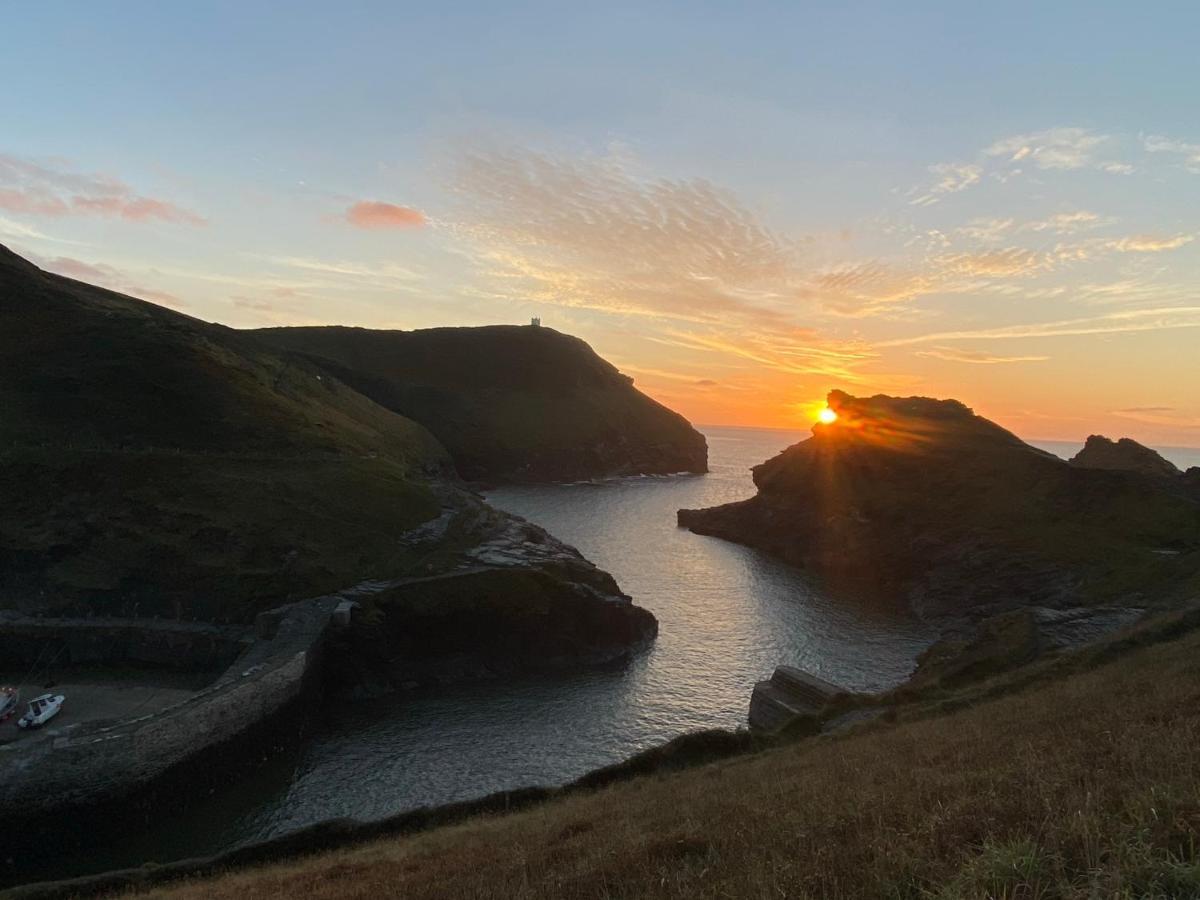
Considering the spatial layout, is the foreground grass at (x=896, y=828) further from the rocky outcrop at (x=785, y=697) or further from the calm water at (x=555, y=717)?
the rocky outcrop at (x=785, y=697)

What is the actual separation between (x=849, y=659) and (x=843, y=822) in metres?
60.3

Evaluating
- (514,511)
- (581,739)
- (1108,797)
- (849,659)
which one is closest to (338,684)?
(581,739)

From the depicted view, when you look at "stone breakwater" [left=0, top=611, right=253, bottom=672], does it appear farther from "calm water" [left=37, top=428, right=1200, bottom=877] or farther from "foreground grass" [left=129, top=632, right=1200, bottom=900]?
"foreground grass" [left=129, top=632, right=1200, bottom=900]

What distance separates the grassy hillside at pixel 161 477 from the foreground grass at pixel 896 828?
44477 millimetres

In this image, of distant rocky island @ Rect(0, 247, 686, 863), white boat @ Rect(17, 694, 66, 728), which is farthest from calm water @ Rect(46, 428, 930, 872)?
white boat @ Rect(17, 694, 66, 728)

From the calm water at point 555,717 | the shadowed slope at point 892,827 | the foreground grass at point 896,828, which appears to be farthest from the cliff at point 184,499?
the foreground grass at point 896,828

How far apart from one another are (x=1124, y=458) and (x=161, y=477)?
465ft

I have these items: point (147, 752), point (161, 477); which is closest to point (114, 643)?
point (147, 752)

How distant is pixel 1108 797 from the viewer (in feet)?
32.5

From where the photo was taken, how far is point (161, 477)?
7394 centimetres

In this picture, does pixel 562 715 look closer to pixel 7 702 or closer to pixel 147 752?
pixel 147 752

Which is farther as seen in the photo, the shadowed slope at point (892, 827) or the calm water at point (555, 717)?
the calm water at point (555, 717)

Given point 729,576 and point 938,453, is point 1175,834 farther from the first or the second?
point 938,453

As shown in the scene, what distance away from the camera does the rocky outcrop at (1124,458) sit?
107 meters
